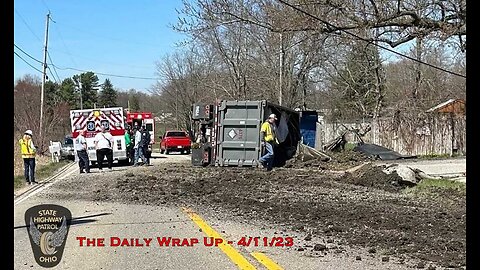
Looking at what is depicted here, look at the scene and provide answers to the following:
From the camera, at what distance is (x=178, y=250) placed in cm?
838

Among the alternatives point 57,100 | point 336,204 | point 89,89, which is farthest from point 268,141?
point 89,89

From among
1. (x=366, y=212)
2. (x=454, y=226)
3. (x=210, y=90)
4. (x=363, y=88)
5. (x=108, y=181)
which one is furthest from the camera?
(x=210, y=90)

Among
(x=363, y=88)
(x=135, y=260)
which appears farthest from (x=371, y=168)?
(x=363, y=88)

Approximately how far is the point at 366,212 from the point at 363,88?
37142 mm

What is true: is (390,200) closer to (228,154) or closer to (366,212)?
(366,212)

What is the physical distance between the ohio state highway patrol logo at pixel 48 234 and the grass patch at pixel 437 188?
838 cm

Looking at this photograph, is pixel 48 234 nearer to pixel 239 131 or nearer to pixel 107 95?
pixel 239 131

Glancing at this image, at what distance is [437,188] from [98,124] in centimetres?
1676

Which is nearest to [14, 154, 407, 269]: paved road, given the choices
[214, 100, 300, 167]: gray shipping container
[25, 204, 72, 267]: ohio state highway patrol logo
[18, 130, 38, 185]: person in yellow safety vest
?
[25, 204, 72, 267]: ohio state highway patrol logo

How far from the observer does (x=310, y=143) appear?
107 feet

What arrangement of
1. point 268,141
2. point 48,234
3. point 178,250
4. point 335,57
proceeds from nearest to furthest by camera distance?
point 178,250
point 48,234
point 268,141
point 335,57

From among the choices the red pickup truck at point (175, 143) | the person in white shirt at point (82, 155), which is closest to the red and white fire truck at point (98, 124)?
the person in white shirt at point (82, 155)

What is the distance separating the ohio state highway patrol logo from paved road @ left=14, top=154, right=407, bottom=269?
0.33 ft

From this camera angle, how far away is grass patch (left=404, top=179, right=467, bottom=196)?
14797 millimetres
